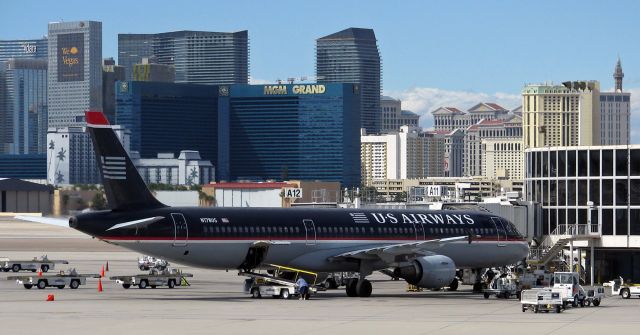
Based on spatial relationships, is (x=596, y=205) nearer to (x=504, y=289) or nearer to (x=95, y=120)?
(x=504, y=289)

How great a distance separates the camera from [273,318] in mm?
51531

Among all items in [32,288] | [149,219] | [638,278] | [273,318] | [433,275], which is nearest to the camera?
[273,318]

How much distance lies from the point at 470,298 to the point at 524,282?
3025mm

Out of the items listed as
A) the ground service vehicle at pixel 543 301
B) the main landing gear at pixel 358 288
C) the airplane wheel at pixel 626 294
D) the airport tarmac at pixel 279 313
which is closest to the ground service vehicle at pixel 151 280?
the airport tarmac at pixel 279 313

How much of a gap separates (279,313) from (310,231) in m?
13.7

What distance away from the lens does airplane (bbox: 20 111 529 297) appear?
61.8m

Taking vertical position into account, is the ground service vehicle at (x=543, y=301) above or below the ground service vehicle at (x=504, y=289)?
above

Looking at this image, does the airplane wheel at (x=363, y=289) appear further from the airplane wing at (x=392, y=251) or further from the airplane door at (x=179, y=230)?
the airplane door at (x=179, y=230)

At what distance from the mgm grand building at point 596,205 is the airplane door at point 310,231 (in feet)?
67.2

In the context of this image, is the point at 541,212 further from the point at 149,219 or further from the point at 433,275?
the point at 149,219

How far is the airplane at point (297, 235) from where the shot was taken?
61.8m

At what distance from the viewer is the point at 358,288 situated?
6738cm

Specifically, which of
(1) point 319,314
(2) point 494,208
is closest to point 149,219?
(1) point 319,314

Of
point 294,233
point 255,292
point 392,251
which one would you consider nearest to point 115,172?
point 255,292
